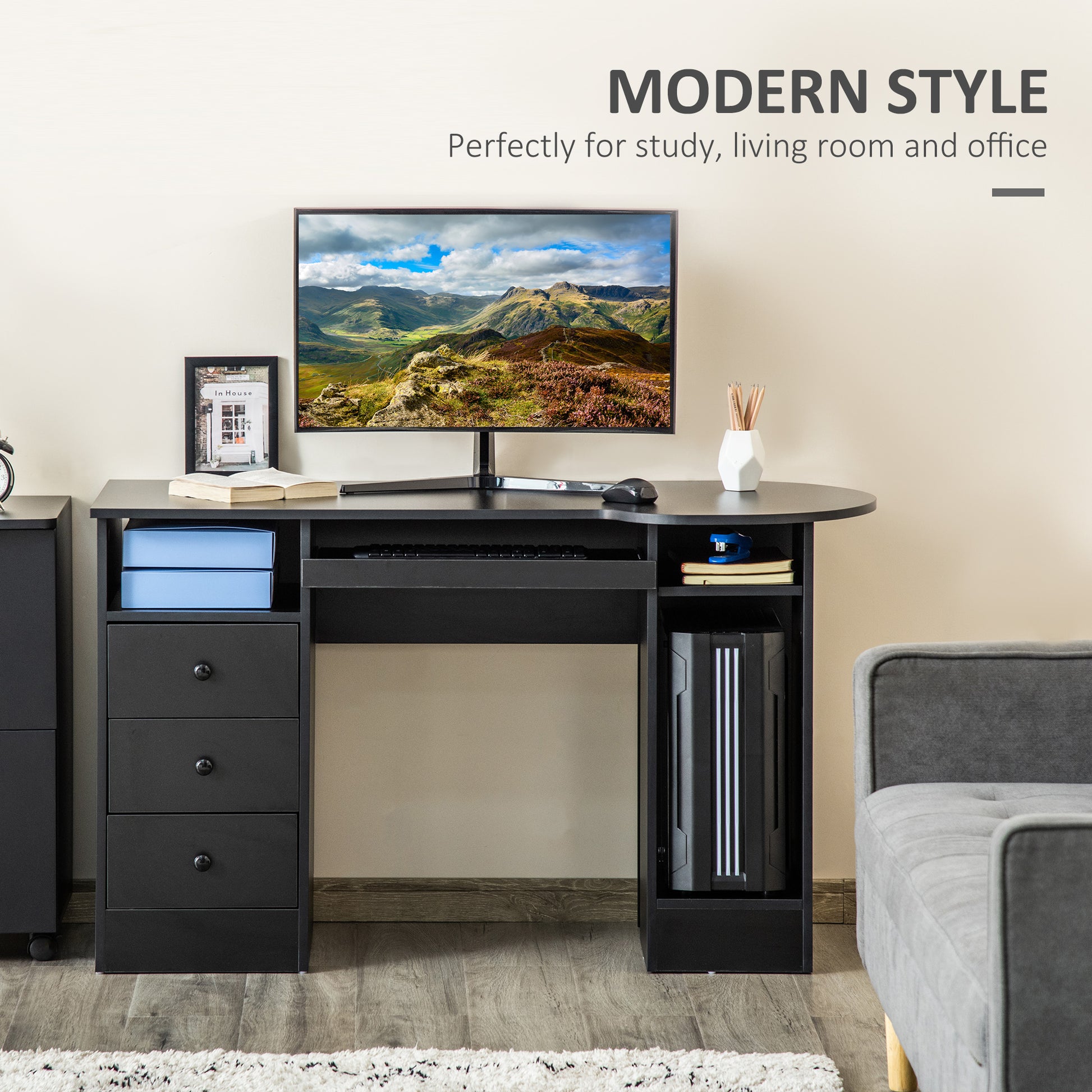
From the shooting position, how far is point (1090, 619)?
2.70 meters

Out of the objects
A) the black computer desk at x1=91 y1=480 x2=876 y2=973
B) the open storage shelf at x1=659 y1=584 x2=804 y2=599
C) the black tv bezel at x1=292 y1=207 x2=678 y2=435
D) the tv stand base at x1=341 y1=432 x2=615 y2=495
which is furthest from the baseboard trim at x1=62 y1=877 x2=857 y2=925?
the black tv bezel at x1=292 y1=207 x2=678 y2=435

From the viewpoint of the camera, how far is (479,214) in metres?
2.49

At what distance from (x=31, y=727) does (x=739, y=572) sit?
1.47 meters

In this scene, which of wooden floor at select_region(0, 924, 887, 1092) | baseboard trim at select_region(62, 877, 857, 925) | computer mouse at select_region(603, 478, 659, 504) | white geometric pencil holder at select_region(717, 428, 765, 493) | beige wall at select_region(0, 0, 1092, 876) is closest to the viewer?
wooden floor at select_region(0, 924, 887, 1092)

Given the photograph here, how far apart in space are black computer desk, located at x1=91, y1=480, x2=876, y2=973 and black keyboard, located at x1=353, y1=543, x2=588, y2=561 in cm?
2

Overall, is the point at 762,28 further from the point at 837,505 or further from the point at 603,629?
the point at 603,629

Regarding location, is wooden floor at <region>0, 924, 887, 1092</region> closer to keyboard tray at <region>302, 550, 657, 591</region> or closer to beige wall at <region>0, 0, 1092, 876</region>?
beige wall at <region>0, 0, 1092, 876</region>

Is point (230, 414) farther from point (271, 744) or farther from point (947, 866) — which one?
point (947, 866)

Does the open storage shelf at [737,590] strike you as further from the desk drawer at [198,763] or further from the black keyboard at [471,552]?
the desk drawer at [198,763]

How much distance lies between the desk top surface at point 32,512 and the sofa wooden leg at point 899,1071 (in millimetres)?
1830

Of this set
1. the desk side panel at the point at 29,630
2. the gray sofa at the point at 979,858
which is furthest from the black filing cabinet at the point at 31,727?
the gray sofa at the point at 979,858

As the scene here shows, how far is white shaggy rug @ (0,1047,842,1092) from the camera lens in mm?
1946

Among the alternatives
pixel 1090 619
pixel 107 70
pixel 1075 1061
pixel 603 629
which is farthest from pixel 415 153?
pixel 1075 1061

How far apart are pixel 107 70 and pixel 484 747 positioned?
1.73 meters
